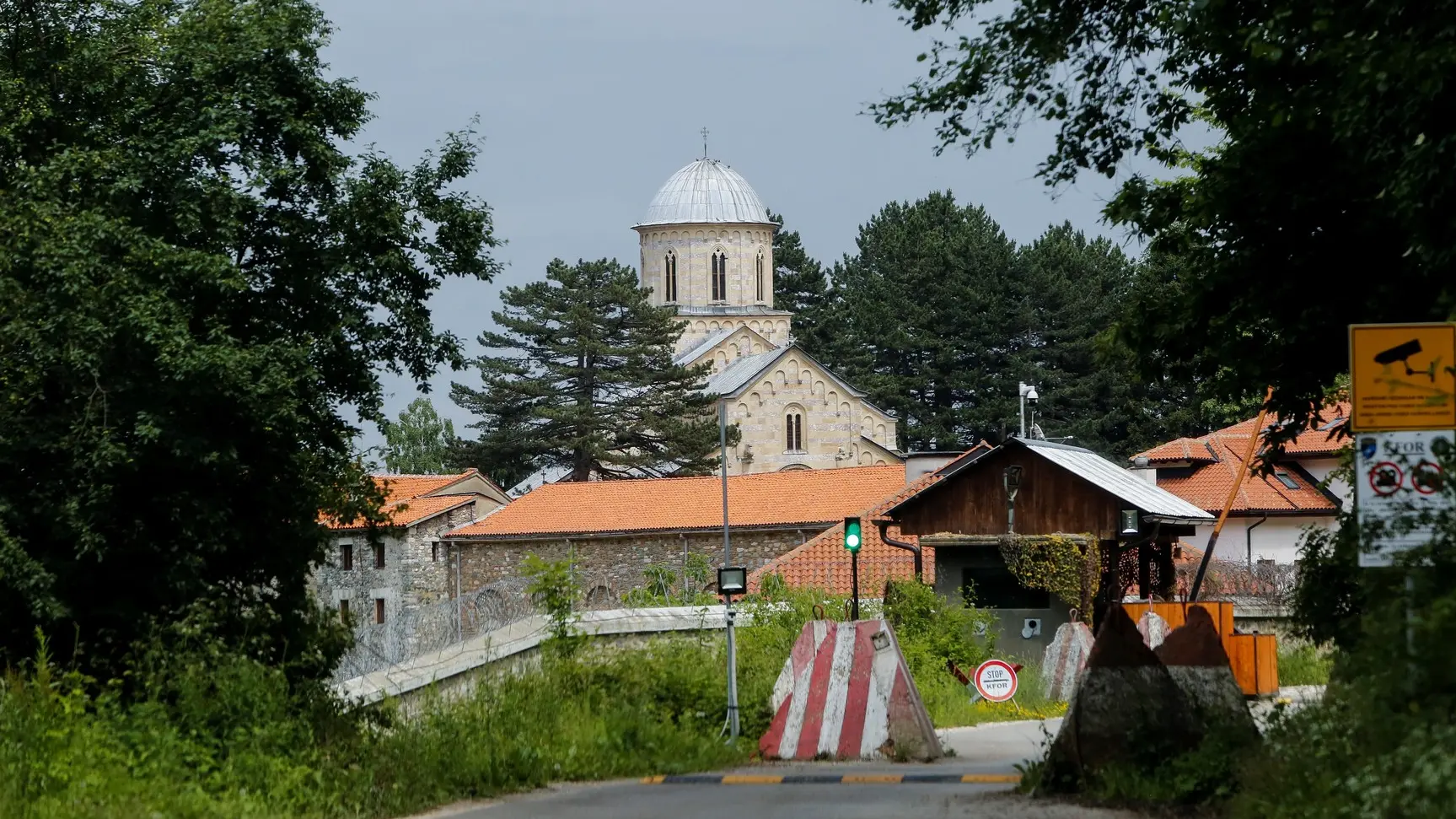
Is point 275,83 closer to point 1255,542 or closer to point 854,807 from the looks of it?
point 854,807

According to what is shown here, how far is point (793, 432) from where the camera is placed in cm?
9781

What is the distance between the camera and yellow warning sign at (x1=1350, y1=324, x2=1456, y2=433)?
30.0 feet

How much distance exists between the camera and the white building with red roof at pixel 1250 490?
60.9m

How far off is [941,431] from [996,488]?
64924mm

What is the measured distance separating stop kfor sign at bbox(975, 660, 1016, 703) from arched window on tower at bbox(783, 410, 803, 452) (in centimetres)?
7401

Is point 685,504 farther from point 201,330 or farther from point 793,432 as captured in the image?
point 201,330

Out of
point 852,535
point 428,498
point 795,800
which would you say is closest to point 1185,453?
point 428,498

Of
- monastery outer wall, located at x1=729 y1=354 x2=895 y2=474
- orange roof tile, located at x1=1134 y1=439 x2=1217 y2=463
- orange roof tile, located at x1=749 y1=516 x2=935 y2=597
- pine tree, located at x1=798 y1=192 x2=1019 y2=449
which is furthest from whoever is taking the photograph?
pine tree, located at x1=798 y1=192 x2=1019 y2=449

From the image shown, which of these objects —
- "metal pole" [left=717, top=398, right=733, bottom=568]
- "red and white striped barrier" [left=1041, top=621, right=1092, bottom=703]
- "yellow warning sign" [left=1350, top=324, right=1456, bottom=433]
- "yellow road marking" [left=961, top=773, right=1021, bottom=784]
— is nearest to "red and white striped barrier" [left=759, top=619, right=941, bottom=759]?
"yellow road marking" [left=961, top=773, right=1021, bottom=784]

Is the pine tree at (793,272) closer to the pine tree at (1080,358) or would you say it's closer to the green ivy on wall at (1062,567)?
the pine tree at (1080,358)

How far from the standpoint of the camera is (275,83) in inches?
671

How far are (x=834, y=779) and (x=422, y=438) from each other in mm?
111420

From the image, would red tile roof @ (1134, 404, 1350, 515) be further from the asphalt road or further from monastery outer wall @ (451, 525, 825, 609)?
the asphalt road

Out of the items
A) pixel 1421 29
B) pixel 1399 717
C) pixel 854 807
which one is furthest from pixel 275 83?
pixel 1399 717
